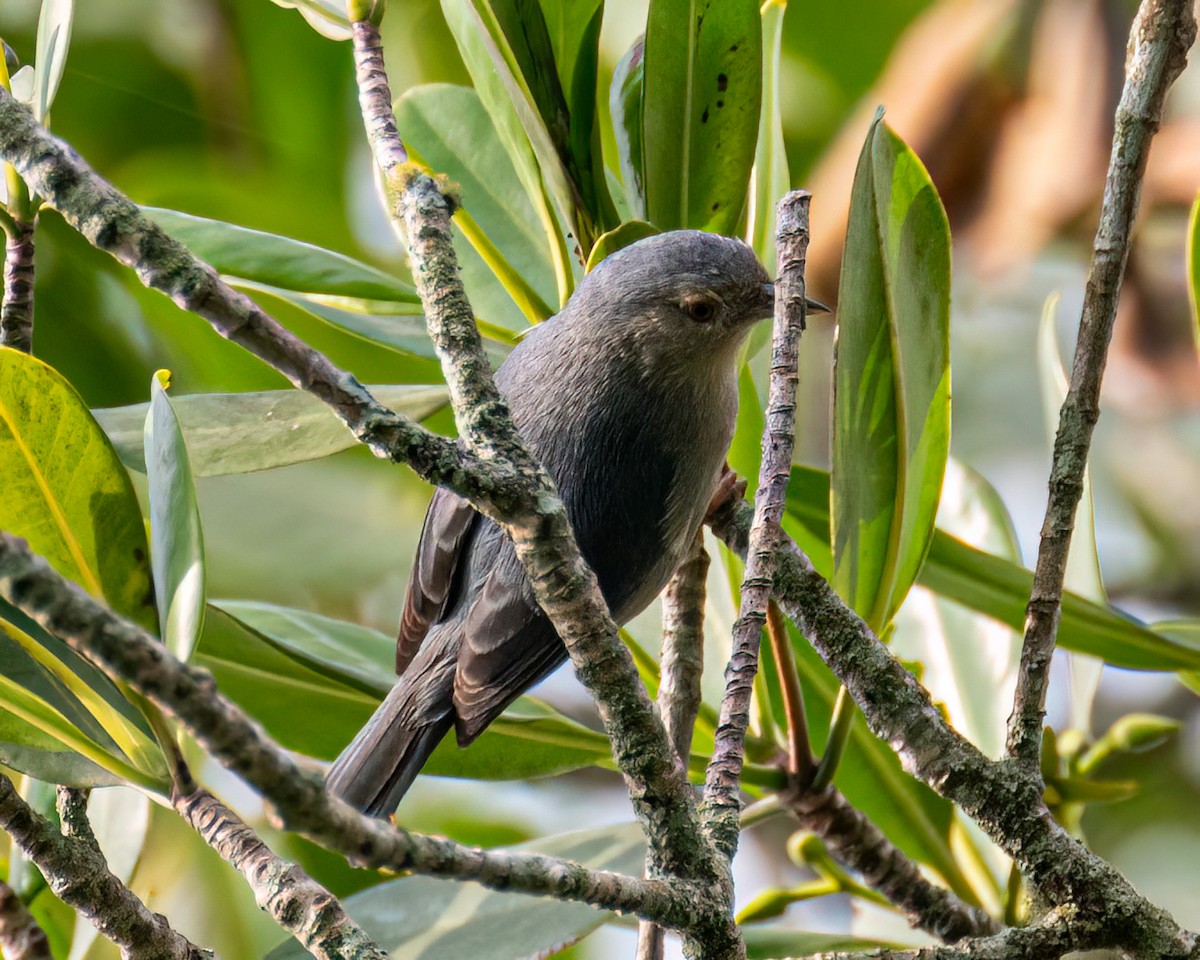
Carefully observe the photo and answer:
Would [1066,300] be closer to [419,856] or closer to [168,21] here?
[168,21]

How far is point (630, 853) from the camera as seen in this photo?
1.82 m

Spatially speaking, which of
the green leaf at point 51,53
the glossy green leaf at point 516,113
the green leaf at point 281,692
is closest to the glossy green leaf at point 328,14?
the glossy green leaf at point 516,113

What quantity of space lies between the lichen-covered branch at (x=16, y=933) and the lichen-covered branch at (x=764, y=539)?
857 mm

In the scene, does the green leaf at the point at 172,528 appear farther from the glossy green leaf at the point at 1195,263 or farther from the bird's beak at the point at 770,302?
the glossy green leaf at the point at 1195,263

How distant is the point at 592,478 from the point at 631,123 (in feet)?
1.62

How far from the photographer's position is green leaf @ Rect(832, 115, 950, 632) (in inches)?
55.2

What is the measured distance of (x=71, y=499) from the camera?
129 centimetres

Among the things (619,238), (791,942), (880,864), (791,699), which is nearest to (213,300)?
(619,238)

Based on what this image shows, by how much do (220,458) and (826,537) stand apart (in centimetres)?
85

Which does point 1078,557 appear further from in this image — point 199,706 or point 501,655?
point 199,706

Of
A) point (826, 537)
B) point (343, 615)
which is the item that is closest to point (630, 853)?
point (826, 537)

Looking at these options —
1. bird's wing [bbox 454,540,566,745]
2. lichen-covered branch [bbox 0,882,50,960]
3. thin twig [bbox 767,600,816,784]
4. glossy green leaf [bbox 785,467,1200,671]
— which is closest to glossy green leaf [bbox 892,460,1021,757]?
glossy green leaf [bbox 785,467,1200,671]

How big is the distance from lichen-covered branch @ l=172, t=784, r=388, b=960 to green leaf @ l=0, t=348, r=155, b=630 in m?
0.29

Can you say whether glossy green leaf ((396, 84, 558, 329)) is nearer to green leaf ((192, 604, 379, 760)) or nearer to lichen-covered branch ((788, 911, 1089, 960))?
green leaf ((192, 604, 379, 760))
